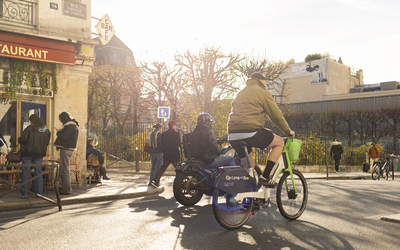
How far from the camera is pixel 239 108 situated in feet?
16.9

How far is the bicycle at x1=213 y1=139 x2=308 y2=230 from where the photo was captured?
489cm

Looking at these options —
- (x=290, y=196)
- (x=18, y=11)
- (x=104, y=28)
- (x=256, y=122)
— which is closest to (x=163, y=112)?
(x=104, y=28)

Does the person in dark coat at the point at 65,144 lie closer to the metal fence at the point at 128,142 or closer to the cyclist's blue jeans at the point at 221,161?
the cyclist's blue jeans at the point at 221,161

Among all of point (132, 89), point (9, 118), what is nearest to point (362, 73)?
point (132, 89)

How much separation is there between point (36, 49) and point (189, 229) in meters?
7.37

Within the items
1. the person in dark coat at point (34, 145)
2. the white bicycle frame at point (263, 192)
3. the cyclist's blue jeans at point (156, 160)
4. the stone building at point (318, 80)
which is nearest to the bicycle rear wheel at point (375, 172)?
the cyclist's blue jeans at point (156, 160)

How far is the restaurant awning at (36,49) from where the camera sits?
9.59m

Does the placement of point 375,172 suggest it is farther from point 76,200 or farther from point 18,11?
point 18,11

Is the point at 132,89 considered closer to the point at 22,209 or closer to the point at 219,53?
the point at 219,53

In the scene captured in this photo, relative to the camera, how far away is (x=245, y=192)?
16.4 feet

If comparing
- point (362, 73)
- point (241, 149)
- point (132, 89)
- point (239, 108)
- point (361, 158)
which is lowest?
point (361, 158)

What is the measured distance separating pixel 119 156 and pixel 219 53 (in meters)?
11.9

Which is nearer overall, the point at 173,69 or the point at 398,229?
the point at 398,229

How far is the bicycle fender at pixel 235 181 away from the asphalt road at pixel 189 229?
1.84 feet
